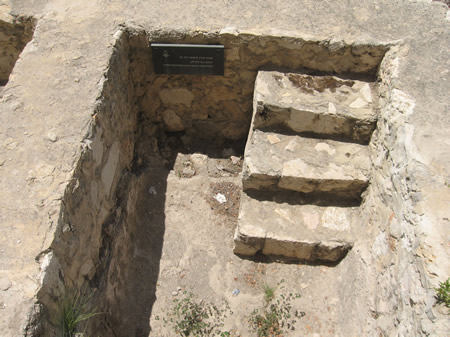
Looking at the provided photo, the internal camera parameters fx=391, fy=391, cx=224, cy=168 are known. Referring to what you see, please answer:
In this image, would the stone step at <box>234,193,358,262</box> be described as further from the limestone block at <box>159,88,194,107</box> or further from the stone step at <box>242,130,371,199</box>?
A: the limestone block at <box>159,88,194,107</box>

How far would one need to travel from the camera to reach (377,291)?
103 inches

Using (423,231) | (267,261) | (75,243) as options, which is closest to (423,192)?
(423,231)

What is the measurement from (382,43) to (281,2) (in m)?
0.96

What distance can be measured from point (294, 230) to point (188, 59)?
1691 millimetres

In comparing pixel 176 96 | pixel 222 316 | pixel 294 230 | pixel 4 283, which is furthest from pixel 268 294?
pixel 176 96

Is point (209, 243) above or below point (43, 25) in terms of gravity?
below

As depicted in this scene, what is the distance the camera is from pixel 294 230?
307 cm

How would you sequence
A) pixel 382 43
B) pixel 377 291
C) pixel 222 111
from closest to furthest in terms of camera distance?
pixel 377 291
pixel 382 43
pixel 222 111

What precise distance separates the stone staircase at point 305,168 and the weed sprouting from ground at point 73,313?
127 cm

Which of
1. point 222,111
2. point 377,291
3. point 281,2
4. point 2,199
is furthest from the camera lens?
point 222,111

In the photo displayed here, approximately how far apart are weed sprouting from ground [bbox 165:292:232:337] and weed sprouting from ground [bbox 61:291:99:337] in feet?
2.52

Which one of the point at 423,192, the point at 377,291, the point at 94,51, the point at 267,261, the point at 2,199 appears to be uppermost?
the point at 94,51

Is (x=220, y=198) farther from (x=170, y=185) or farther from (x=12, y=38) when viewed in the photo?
(x=12, y=38)

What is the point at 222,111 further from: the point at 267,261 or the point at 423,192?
the point at 423,192
